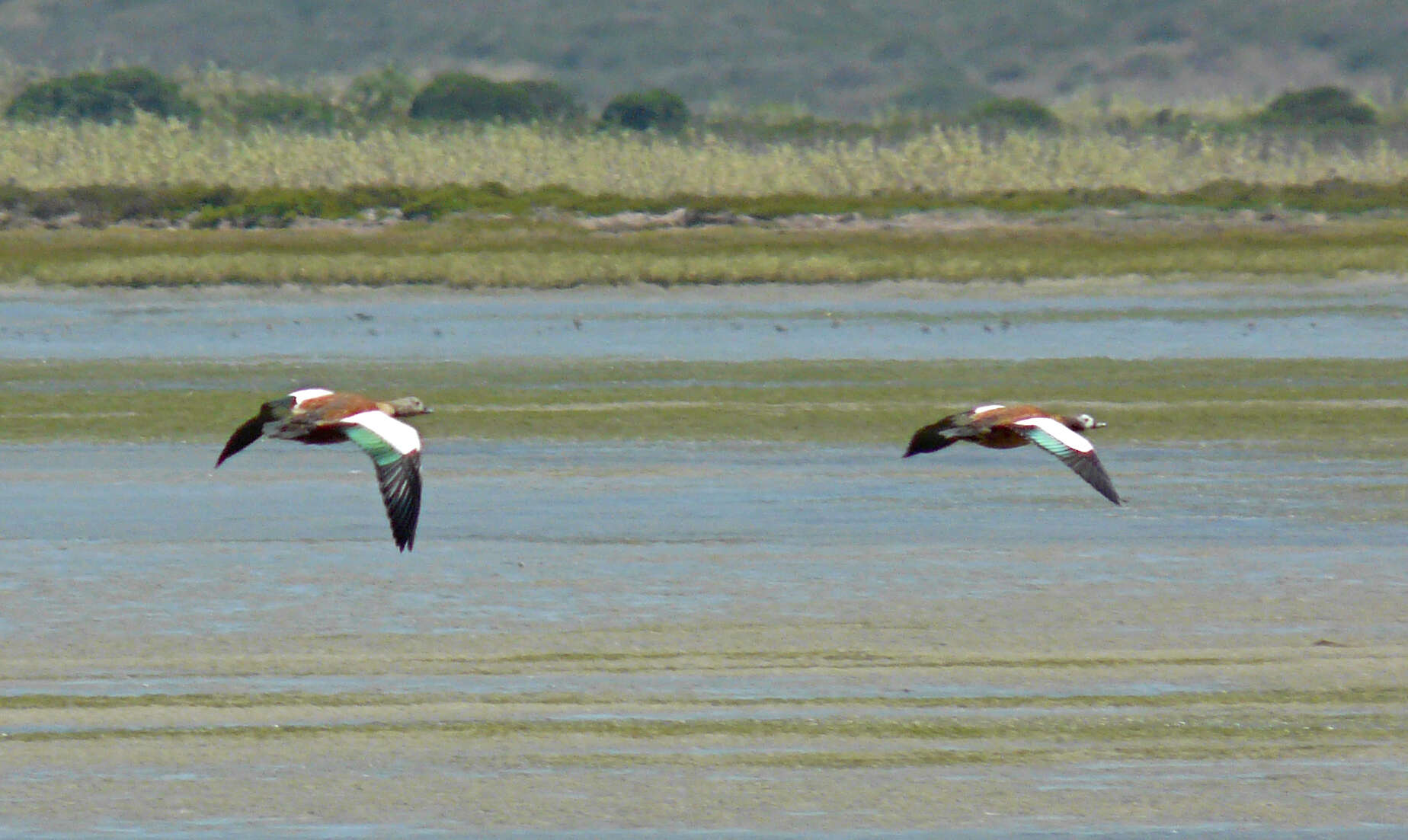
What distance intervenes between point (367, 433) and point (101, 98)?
139 ft

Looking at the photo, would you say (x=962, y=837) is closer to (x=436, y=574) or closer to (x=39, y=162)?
(x=436, y=574)

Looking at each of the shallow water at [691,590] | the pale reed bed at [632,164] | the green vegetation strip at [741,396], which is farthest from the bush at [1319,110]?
the shallow water at [691,590]

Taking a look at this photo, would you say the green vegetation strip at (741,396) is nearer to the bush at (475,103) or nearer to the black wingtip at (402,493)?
the black wingtip at (402,493)

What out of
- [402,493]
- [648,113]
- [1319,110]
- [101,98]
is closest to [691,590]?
[402,493]

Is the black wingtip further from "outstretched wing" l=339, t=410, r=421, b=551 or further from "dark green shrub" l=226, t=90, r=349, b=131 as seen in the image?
"dark green shrub" l=226, t=90, r=349, b=131

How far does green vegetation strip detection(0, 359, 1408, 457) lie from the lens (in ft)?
48.0

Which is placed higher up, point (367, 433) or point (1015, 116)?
point (367, 433)

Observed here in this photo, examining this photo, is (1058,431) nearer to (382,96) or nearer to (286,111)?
(286,111)

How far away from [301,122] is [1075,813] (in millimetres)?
43812

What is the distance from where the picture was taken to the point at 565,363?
60.0 feet

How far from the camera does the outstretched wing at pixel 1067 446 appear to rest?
28.8 feet

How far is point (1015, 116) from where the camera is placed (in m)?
52.8

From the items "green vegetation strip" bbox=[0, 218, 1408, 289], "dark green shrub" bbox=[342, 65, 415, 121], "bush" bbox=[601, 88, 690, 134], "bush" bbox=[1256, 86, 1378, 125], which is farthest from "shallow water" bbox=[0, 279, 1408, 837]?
"bush" bbox=[1256, 86, 1378, 125]

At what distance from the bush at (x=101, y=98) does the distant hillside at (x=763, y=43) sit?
2234 centimetres
